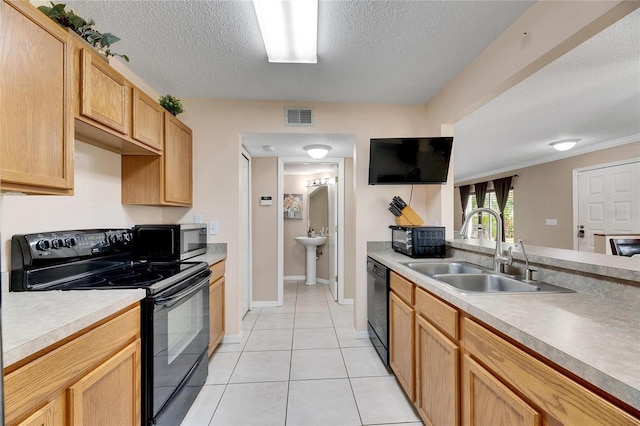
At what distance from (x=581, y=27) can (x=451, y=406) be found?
1886 millimetres

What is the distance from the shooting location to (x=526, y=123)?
11.8 ft

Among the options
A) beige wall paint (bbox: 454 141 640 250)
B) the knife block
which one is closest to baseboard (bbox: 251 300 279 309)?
the knife block

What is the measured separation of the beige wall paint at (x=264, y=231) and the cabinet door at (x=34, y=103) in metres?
2.62

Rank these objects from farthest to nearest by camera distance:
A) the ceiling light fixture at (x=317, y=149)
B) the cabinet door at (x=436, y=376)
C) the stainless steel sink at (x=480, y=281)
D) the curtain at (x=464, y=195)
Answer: the curtain at (x=464, y=195) → the ceiling light fixture at (x=317, y=149) → the stainless steel sink at (x=480, y=281) → the cabinet door at (x=436, y=376)

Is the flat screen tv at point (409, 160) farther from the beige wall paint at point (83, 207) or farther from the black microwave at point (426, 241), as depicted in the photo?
the beige wall paint at point (83, 207)

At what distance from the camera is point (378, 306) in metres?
2.49

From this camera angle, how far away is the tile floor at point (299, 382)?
5.88 feet

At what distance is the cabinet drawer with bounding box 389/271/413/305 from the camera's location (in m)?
1.86

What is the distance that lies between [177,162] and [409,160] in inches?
80.3

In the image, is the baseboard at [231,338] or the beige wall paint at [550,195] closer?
A: the baseboard at [231,338]

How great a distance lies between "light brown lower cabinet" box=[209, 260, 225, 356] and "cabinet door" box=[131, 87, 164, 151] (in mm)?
1084

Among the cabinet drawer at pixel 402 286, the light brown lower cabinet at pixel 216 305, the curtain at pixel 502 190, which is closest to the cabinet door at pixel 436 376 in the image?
the cabinet drawer at pixel 402 286

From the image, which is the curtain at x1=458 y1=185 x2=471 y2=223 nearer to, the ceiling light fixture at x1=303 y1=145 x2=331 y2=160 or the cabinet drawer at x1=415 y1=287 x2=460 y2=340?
the ceiling light fixture at x1=303 y1=145 x2=331 y2=160

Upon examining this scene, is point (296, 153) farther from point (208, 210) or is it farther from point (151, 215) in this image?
point (151, 215)
